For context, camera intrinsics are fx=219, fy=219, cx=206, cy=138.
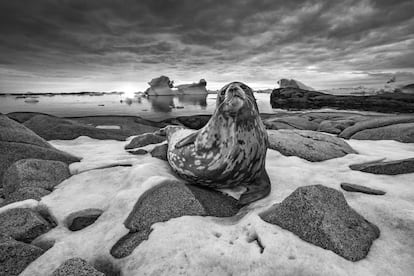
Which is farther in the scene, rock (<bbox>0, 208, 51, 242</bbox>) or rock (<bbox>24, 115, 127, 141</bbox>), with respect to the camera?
rock (<bbox>24, 115, 127, 141</bbox>)

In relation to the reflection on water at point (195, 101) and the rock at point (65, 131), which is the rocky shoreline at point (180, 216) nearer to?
the rock at point (65, 131)

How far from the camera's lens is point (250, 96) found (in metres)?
3.09

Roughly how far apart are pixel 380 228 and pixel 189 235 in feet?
5.99

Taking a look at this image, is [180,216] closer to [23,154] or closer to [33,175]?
[33,175]

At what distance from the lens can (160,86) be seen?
65938mm

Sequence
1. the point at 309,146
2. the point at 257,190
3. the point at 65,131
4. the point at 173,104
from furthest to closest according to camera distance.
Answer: the point at 173,104
the point at 65,131
the point at 309,146
the point at 257,190

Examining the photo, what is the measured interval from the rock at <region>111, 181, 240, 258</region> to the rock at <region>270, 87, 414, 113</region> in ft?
61.4

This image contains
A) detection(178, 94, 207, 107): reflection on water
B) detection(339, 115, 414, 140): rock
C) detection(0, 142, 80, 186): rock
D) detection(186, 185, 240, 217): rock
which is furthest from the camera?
detection(178, 94, 207, 107): reflection on water

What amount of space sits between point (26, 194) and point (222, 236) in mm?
2606

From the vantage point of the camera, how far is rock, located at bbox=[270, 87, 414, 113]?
1669 cm

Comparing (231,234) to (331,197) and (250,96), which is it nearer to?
(331,197)

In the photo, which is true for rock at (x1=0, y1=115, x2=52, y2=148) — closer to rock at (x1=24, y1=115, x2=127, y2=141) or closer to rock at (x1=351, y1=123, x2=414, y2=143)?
rock at (x1=24, y1=115, x2=127, y2=141)

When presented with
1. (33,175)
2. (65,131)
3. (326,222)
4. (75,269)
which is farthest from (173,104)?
(75,269)

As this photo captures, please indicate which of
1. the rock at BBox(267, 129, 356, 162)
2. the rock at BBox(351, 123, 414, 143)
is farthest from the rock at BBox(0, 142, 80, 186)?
the rock at BBox(351, 123, 414, 143)
